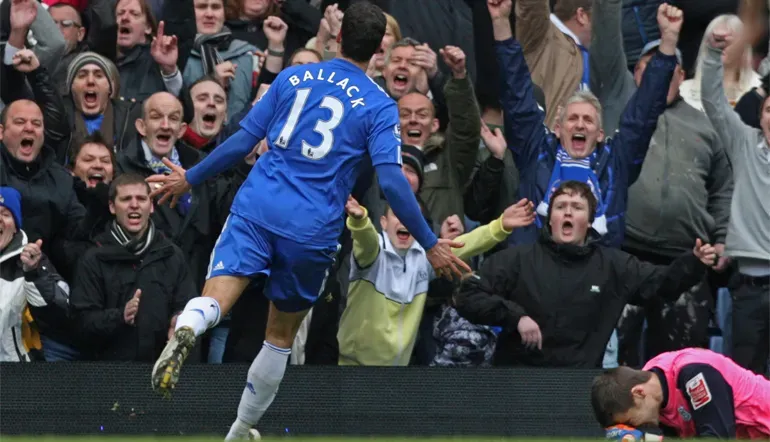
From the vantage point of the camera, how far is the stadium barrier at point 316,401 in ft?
27.5

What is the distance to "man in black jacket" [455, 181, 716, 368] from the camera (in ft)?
30.7

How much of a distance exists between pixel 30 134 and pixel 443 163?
2696 mm

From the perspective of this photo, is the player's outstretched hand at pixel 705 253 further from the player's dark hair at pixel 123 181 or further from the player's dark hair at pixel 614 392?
the player's dark hair at pixel 123 181

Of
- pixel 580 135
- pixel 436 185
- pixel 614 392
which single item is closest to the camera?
pixel 614 392

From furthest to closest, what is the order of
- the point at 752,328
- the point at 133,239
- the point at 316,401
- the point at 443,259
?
1. the point at 752,328
2. the point at 133,239
3. the point at 316,401
4. the point at 443,259

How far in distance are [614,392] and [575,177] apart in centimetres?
280

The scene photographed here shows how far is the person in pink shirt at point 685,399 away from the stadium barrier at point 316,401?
1058mm

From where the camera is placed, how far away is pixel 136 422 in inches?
332

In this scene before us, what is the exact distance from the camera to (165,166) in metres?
10.0

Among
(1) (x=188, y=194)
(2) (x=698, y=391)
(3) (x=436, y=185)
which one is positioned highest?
(2) (x=698, y=391)

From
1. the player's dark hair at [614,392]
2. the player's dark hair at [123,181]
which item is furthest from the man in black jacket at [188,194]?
the player's dark hair at [614,392]

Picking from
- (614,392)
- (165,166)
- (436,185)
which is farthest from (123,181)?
(614,392)

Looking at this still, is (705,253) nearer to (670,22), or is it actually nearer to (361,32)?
(670,22)

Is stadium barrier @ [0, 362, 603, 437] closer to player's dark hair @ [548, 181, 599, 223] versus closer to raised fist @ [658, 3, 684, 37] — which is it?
player's dark hair @ [548, 181, 599, 223]
